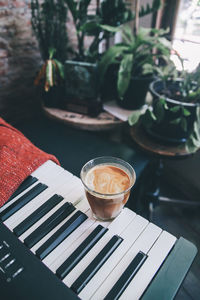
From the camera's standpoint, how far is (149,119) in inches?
54.3

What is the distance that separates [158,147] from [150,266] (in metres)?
0.87

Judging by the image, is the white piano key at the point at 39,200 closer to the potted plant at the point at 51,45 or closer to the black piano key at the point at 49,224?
the black piano key at the point at 49,224

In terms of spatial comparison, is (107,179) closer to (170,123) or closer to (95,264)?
(95,264)

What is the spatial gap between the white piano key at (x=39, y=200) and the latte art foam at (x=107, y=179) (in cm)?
11

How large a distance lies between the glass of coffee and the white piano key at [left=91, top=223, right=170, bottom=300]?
0.39 ft

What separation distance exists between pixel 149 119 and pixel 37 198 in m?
0.77

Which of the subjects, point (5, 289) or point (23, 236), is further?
point (23, 236)

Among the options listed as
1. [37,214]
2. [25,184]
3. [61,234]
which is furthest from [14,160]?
[61,234]

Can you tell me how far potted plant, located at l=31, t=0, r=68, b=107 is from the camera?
4.98 ft

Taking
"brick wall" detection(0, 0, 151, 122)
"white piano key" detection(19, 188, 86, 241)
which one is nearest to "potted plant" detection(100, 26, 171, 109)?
"brick wall" detection(0, 0, 151, 122)

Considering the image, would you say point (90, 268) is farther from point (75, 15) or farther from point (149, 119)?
point (75, 15)

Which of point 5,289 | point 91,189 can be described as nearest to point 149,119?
point 91,189

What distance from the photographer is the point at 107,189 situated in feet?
2.74

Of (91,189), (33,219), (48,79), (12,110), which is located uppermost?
(48,79)
